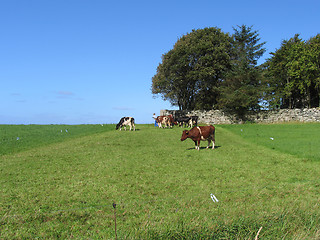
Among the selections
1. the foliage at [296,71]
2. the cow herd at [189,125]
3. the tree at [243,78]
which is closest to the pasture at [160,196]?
the cow herd at [189,125]

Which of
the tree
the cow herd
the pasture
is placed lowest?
the pasture

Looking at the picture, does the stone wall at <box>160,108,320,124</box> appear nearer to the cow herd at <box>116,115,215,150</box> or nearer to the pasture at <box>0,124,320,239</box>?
the cow herd at <box>116,115,215,150</box>

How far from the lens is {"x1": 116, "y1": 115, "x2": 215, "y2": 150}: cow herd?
53.7 feet

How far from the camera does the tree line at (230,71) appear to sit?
44.7 metres

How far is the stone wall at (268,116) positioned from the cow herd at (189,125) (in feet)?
44.6

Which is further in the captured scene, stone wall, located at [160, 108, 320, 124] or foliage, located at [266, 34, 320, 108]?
foliage, located at [266, 34, 320, 108]

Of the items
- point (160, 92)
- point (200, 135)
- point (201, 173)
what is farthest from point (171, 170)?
point (160, 92)

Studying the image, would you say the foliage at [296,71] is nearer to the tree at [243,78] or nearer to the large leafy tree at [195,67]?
the tree at [243,78]

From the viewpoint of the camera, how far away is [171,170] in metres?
10.6

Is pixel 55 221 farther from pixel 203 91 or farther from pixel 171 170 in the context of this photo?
pixel 203 91

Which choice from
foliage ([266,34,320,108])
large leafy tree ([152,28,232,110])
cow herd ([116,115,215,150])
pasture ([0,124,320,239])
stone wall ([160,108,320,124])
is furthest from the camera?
foliage ([266,34,320,108])

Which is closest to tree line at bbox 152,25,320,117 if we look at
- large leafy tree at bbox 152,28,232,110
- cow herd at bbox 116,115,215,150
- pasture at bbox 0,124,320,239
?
large leafy tree at bbox 152,28,232,110

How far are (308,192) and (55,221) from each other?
761 centimetres

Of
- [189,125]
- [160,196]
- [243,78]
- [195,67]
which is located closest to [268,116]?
[243,78]
